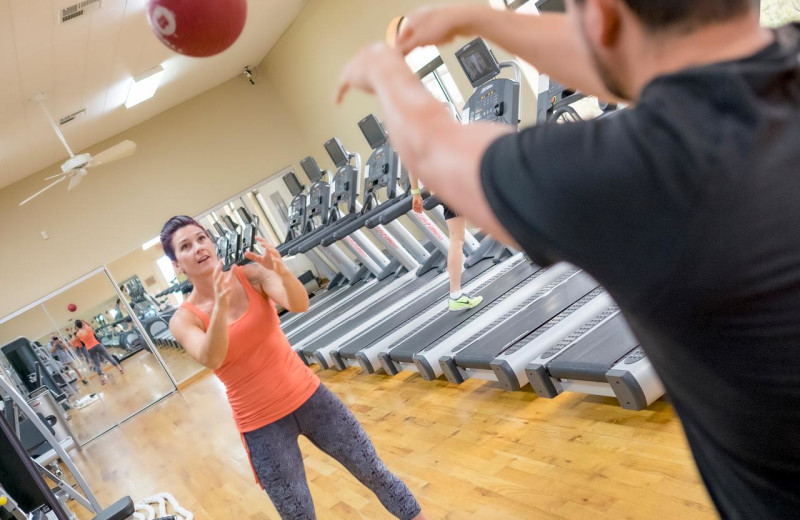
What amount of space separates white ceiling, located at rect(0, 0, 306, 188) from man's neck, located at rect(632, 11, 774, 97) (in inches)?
211

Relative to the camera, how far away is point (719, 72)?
58cm

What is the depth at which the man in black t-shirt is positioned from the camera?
1.89 feet

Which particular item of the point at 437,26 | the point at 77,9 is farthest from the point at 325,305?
the point at 437,26

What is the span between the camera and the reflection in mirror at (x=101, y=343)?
9.45 metres

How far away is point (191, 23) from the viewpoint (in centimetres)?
167

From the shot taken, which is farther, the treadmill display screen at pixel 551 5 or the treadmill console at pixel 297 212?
the treadmill console at pixel 297 212

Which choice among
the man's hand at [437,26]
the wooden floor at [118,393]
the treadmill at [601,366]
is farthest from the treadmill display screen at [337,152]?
the man's hand at [437,26]

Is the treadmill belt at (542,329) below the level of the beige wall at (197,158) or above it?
below

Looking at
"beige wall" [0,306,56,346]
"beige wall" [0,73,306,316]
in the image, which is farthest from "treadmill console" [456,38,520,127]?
"beige wall" [0,306,56,346]

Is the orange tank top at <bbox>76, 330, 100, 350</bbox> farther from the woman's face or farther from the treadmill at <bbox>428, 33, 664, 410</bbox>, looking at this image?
the woman's face

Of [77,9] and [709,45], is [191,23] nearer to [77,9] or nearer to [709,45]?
[709,45]

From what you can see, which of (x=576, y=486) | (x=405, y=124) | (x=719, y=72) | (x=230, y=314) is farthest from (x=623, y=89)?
(x=576, y=486)

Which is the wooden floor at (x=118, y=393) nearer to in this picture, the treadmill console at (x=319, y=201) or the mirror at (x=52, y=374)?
the mirror at (x=52, y=374)

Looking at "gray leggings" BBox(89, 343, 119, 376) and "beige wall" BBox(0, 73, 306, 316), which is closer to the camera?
"beige wall" BBox(0, 73, 306, 316)
